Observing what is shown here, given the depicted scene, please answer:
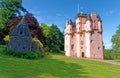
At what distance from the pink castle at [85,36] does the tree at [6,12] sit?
680 inches

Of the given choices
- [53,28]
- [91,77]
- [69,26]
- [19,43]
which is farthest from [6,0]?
[91,77]

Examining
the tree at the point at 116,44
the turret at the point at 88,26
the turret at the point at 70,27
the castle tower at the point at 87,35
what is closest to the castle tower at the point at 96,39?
the castle tower at the point at 87,35

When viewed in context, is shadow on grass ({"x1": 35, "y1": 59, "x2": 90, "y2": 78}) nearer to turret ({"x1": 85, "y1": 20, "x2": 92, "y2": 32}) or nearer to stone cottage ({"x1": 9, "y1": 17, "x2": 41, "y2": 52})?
stone cottage ({"x1": 9, "y1": 17, "x2": 41, "y2": 52})

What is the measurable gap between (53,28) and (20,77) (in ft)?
273

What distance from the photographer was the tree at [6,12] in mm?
67681

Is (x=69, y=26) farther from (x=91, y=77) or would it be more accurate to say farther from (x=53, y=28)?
(x=91, y=77)

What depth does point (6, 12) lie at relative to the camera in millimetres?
69062

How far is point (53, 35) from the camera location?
331 ft

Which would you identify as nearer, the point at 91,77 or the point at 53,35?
the point at 91,77

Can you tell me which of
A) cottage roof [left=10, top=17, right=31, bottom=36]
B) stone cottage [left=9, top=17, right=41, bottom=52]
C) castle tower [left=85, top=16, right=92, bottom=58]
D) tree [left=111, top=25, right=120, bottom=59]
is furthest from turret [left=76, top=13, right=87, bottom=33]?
cottage roof [left=10, top=17, right=31, bottom=36]

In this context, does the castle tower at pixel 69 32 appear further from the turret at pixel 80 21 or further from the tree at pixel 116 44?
the tree at pixel 116 44

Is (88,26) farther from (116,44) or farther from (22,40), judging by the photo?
(22,40)

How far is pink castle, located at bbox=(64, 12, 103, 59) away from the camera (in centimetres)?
6862

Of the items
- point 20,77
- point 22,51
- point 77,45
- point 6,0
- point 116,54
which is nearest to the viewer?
point 20,77
